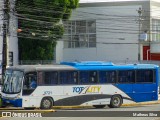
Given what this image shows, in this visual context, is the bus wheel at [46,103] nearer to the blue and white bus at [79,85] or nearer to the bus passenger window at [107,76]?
the blue and white bus at [79,85]

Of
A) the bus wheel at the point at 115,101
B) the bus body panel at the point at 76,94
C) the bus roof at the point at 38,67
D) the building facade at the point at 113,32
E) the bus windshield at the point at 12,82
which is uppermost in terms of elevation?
the building facade at the point at 113,32

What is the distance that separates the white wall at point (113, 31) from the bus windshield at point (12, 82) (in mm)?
26515

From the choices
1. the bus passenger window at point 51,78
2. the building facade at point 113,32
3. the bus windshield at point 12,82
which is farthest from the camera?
the building facade at point 113,32

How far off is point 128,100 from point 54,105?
4.86m

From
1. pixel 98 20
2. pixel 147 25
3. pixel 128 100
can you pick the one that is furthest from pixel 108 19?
pixel 128 100

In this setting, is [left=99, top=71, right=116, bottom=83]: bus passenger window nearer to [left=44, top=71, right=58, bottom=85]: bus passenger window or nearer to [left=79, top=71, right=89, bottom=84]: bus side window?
[left=79, top=71, right=89, bottom=84]: bus side window

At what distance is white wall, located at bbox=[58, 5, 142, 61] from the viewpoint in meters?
51.4

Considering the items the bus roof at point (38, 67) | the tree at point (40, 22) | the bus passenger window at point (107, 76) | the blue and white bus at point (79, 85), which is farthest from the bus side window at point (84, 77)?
the tree at point (40, 22)

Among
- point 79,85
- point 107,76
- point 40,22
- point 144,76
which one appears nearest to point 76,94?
point 79,85

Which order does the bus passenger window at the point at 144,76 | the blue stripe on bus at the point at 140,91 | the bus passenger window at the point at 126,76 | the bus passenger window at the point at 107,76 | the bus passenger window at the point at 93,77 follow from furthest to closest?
the bus passenger window at the point at 144,76, the blue stripe on bus at the point at 140,91, the bus passenger window at the point at 126,76, the bus passenger window at the point at 107,76, the bus passenger window at the point at 93,77

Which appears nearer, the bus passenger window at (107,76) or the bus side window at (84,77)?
the bus side window at (84,77)

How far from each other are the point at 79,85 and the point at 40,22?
752 inches

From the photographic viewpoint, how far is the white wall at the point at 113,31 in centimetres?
5144

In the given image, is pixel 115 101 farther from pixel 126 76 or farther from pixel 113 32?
pixel 113 32
